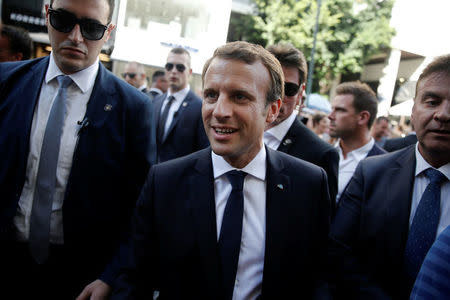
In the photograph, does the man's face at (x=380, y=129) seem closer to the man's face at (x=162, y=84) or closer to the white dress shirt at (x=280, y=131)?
the man's face at (x=162, y=84)

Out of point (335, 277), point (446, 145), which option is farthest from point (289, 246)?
point (446, 145)

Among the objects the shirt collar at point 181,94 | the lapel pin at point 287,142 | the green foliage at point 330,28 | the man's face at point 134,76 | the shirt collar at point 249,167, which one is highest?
the green foliage at point 330,28

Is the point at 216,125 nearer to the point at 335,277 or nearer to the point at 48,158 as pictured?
the point at 48,158

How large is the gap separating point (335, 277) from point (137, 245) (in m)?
1.13

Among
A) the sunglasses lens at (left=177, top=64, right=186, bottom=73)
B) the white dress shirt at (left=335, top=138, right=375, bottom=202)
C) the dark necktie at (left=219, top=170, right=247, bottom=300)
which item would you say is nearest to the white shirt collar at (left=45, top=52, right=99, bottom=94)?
the dark necktie at (left=219, top=170, right=247, bottom=300)

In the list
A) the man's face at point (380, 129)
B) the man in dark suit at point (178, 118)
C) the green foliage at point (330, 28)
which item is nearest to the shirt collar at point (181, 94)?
the man in dark suit at point (178, 118)

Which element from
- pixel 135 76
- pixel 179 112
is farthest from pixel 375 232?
pixel 135 76

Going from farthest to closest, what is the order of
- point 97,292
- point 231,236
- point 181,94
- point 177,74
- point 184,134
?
point 177,74 → point 181,94 → point 184,134 → point 97,292 → point 231,236

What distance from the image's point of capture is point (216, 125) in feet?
5.73

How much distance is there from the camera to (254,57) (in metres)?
1.78

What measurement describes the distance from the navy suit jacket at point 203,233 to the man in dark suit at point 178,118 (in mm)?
A: 2072

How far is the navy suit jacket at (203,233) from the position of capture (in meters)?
1.66

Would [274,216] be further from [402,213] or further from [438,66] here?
[438,66]

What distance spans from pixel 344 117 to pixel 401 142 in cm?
114
